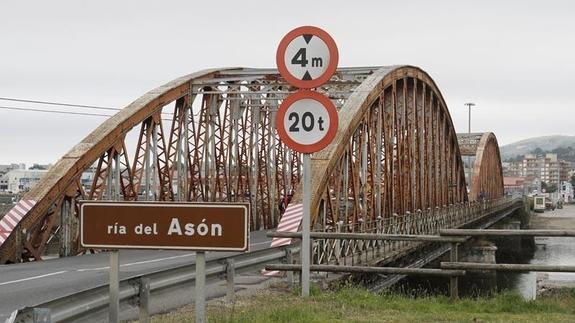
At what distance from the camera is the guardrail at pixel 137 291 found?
6.51 metres

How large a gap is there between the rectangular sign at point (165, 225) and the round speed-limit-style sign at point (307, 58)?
148 inches

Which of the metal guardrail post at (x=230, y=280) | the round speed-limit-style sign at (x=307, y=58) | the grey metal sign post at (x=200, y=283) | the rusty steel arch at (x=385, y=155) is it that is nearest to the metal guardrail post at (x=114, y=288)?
the grey metal sign post at (x=200, y=283)

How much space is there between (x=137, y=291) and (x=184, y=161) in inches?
860

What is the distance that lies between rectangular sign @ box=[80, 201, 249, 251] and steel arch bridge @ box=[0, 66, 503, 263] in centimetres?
1021

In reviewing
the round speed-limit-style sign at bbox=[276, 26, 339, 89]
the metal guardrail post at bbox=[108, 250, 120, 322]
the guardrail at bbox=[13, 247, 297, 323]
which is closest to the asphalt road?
the guardrail at bbox=[13, 247, 297, 323]

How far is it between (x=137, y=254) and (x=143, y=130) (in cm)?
477

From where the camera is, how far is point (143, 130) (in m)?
25.0

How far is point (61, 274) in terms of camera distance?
15.5 metres

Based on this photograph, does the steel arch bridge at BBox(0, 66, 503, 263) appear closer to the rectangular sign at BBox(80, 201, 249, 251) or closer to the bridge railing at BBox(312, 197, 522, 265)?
the bridge railing at BBox(312, 197, 522, 265)

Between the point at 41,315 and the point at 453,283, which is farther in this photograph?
the point at 453,283

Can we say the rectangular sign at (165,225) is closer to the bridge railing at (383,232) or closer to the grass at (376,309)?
the grass at (376,309)

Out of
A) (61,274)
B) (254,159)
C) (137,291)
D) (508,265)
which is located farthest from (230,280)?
(254,159)

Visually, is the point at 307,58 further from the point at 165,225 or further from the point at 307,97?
the point at 165,225

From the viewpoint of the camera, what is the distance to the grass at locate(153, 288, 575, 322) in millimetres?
8906
